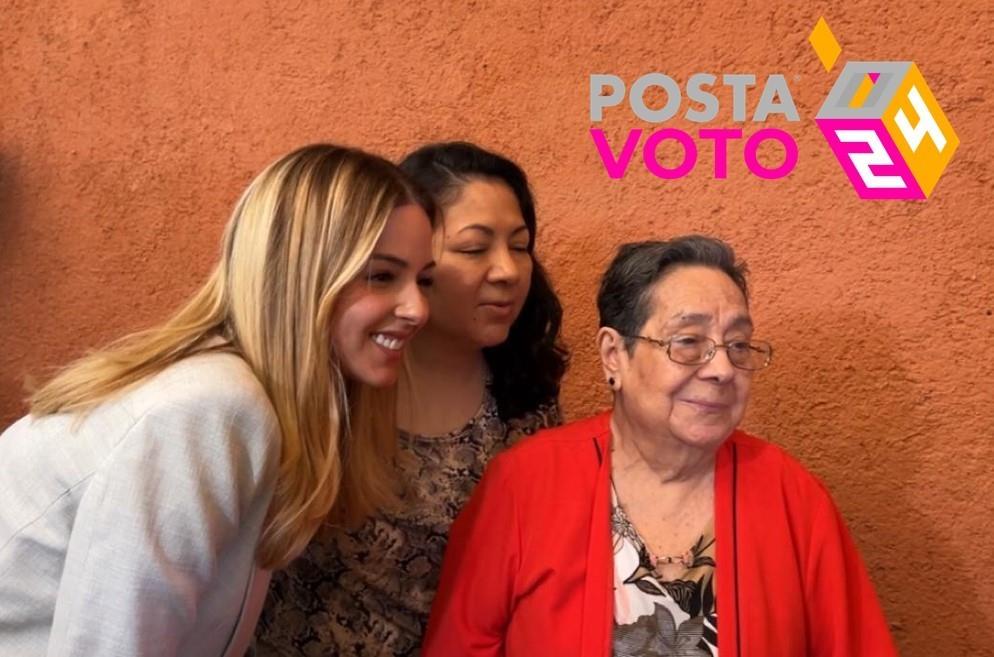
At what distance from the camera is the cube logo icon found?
180 cm

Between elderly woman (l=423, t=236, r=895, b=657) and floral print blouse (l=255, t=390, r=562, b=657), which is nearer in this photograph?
elderly woman (l=423, t=236, r=895, b=657)

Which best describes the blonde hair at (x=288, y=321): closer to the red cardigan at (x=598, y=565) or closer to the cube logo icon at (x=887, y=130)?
the red cardigan at (x=598, y=565)

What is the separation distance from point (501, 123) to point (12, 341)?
1.45 meters

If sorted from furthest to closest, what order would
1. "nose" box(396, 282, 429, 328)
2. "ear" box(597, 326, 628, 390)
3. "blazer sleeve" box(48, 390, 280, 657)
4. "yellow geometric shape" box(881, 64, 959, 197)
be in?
"yellow geometric shape" box(881, 64, 959, 197), "ear" box(597, 326, 628, 390), "nose" box(396, 282, 429, 328), "blazer sleeve" box(48, 390, 280, 657)

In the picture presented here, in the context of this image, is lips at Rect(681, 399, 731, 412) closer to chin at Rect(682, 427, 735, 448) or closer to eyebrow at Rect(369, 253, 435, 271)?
chin at Rect(682, 427, 735, 448)

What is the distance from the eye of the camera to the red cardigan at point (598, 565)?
1.38m

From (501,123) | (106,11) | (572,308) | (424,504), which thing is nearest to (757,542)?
(424,504)

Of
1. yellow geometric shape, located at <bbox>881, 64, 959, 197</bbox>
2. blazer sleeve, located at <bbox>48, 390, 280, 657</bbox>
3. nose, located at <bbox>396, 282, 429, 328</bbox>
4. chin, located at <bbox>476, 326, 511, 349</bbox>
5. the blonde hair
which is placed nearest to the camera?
blazer sleeve, located at <bbox>48, 390, 280, 657</bbox>

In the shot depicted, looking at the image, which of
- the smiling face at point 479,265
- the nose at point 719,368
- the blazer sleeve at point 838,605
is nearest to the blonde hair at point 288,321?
the smiling face at point 479,265

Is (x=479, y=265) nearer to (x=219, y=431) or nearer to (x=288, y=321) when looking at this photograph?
(x=288, y=321)

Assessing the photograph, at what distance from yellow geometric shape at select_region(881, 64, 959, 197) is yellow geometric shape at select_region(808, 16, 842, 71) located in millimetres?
139

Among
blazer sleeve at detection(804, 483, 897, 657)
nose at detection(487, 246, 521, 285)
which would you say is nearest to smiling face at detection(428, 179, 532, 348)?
nose at detection(487, 246, 521, 285)

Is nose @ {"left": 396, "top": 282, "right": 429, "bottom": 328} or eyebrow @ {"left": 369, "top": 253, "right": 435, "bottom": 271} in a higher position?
eyebrow @ {"left": 369, "top": 253, "right": 435, "bottom": 271}

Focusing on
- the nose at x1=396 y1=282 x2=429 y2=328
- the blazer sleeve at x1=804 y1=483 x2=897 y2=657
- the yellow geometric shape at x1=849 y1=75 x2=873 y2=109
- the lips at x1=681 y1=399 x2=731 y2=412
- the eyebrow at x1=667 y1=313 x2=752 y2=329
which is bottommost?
the blazer sleeve at x1=804 y1=483 x2=897 y2=657
